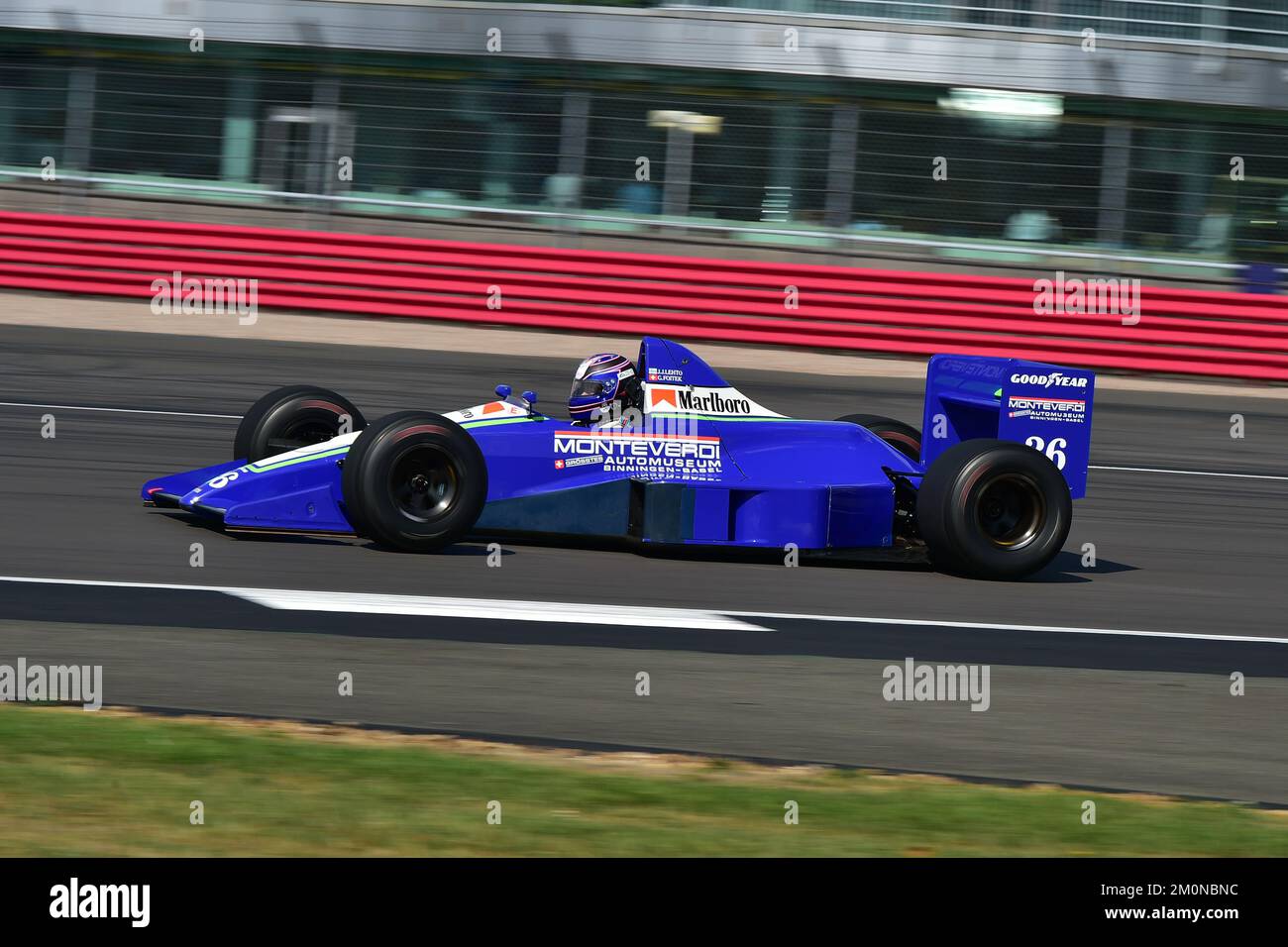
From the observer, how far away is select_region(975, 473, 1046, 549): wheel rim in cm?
916

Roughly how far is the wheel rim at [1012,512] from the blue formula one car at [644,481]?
10mm

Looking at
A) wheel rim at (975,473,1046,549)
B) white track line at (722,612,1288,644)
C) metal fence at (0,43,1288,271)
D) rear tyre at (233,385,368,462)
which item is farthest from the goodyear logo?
metal fence at (0,43,1288,271)

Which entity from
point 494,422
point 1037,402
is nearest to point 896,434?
point 1037,402

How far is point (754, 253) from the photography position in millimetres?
22297

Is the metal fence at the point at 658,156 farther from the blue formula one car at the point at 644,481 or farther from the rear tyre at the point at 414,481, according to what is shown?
the rear tyre at the point at 414,481

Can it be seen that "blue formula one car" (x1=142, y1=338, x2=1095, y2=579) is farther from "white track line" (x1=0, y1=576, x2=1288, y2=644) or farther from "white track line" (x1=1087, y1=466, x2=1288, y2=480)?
"white track line" (x1=1087, y1=466, x2=1288, y2=480)

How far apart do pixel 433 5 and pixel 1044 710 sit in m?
19.2

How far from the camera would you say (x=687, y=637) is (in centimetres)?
760

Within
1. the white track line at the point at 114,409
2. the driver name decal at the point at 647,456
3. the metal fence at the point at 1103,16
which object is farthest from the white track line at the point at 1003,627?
the metal fence at the point at 1103,16

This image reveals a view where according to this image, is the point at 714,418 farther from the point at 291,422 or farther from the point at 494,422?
the point at 291,422

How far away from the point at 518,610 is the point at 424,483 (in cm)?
114

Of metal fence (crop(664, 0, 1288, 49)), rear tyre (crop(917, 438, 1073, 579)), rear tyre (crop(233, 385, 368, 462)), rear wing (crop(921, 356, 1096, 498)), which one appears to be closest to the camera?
rear tyre (crop(917, 438, 1073, 579))

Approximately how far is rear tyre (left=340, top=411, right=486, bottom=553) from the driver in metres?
0.72

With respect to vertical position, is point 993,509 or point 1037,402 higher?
point 1037,402
